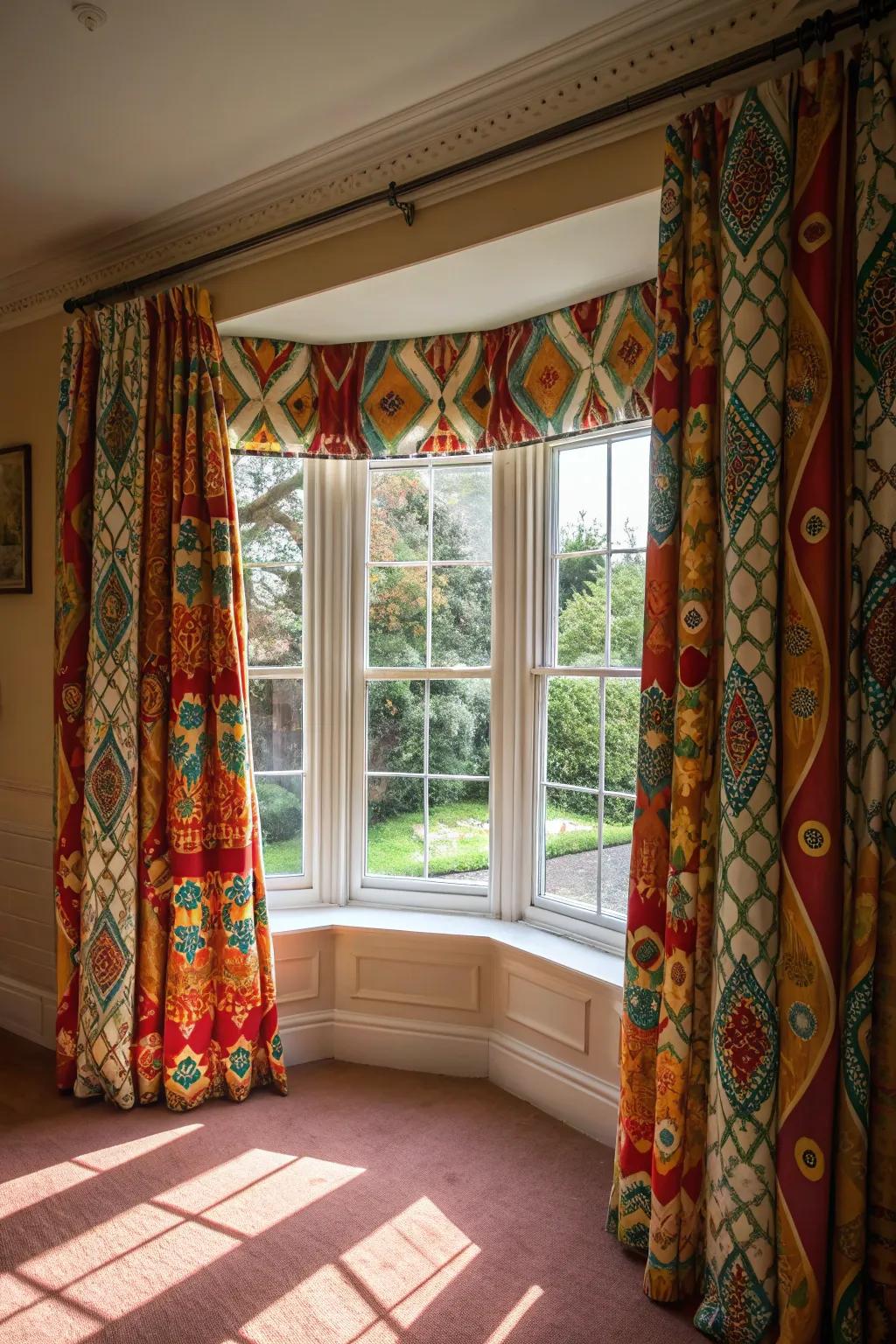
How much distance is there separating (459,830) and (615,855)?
2.00 feet

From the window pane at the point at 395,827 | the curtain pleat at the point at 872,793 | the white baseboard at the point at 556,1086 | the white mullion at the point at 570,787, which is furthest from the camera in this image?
the window pane at the point at 395,827

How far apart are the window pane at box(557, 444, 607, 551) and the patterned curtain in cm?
108

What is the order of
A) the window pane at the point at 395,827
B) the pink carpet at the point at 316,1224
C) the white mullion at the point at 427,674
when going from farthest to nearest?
the window pane at the point at 395,827, the white mullion at the point at 427,674, the pink carpet at the point at 316,1224

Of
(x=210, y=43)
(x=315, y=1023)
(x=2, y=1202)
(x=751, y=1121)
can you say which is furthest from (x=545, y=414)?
(x=2, y=1202)

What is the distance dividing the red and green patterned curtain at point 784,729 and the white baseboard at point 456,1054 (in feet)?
2.30

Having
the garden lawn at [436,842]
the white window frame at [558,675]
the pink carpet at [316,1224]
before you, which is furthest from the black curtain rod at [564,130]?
the pink carpet at [316,1224]

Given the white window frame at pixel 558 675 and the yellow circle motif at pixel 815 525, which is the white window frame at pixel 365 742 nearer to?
the white window frame at pixel 558 675

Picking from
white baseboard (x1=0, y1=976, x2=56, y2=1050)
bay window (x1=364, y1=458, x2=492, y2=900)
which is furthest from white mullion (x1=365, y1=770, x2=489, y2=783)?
white baseboard (x1=0, y1=976, x2=56, y2=1050)

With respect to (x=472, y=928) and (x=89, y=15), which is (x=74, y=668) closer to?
(x=472, y=928)

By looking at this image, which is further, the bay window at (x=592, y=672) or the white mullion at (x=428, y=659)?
the white mullion at (x=428, y=659)

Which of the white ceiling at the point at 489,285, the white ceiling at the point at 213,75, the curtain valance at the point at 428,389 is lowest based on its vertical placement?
the curtain valance at the point at 428,389

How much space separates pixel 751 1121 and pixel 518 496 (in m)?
1.99

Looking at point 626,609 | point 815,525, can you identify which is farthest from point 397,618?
point 815,525

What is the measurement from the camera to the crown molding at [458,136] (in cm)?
195
